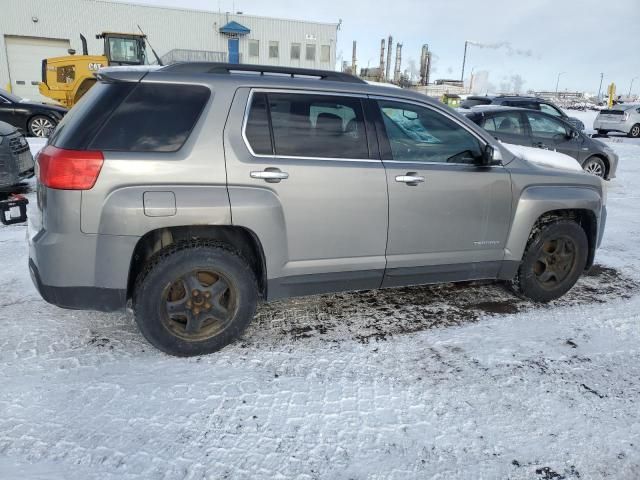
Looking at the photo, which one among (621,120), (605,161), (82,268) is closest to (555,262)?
(82,268)

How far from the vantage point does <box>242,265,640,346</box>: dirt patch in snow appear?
3510 millimetres

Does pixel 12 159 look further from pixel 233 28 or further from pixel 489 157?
pixel 233 28

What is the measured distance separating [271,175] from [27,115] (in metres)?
12.6

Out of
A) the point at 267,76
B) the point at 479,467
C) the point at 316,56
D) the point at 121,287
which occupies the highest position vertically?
the point at 316,56

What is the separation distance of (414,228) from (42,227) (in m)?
2.43

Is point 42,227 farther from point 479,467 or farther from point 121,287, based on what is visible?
point 479,467

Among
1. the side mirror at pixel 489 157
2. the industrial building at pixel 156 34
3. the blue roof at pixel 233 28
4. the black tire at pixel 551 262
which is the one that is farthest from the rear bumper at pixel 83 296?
the blue roof at pixel 233 28

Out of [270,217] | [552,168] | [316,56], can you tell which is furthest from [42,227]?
[316,56]

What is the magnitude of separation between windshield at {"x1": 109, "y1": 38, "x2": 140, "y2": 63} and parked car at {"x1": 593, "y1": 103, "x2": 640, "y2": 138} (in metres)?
20.3

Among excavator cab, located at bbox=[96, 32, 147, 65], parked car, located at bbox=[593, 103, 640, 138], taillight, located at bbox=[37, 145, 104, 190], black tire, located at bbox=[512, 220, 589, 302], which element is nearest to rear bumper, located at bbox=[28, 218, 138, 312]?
taillight, located at bbox=[37, 145, 104, 190]

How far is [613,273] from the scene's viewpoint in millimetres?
4953

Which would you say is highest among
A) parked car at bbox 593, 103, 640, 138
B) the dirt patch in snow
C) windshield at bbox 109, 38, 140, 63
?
windshield at bbox 109, 38, 140, 63

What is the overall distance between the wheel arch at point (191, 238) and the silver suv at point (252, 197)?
0.05 ft

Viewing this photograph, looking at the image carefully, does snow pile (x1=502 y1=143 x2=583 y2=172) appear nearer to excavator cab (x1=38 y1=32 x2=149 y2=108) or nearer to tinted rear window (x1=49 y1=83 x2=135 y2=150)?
tinted rear window (x1=49 y1=83 x2=135 y2=150)
